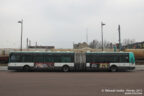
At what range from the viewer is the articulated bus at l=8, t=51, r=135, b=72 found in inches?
808

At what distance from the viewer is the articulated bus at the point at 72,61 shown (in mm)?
20516

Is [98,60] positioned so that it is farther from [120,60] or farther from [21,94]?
[21,94]

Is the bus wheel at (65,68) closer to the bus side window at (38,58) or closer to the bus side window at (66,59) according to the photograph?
the bus side window at (66,59)

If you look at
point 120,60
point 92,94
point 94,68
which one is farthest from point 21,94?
point 120,60

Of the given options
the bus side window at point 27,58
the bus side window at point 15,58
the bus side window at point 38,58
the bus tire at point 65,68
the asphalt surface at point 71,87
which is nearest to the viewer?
the asphalt surface at point 71,87

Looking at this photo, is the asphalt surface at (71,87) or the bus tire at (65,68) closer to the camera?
the asphalt surface at (71,87)

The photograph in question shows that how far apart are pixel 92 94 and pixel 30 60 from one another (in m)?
14.7

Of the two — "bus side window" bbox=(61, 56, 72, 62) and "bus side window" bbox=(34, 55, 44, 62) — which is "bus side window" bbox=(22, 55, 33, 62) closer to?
"bus side window" bbox=(34, 55, 44, 62)

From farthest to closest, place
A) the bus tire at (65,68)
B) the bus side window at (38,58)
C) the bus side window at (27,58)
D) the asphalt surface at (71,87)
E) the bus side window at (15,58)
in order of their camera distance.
Answer: the bus side window at (38,58)
the bus side window at (27,58)
the bus tire at (65,68)
the bus side window at (15,58)
the asphalt surface at (71,87)

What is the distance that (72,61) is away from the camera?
20844 mm

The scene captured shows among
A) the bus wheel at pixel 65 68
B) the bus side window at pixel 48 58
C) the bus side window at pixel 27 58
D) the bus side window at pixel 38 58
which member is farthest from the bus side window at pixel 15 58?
the bus wheel at pixel 65 68

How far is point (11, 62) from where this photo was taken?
20188mm

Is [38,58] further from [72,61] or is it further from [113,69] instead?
[113,69]

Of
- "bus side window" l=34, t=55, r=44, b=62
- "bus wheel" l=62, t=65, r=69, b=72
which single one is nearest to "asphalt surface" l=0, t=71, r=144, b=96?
"bus wheel" l=62, t=65, r=69, b=72
